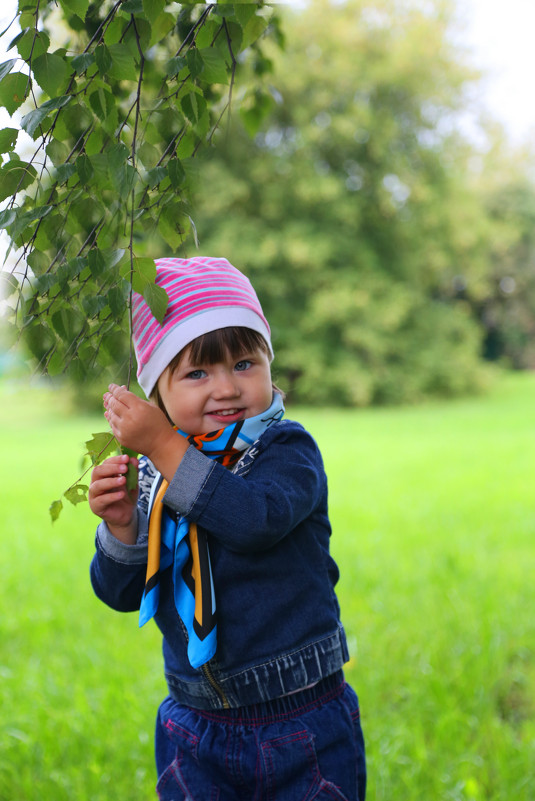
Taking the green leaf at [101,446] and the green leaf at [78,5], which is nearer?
the green leaf at [78,5]

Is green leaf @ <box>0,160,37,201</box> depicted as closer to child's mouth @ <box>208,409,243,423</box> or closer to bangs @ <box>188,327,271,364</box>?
bangs @ <box>188,327,271,364</box>

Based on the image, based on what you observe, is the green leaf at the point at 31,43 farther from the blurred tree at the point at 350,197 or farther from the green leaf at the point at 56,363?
the blurred tree at the point at 350,197

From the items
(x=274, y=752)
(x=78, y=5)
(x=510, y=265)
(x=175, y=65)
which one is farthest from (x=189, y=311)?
(x=510, y=265)

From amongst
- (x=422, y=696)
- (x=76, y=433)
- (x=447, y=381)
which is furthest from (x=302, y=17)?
(x=422, y=696)

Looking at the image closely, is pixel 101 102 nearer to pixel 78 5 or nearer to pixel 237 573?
pixel 78 5

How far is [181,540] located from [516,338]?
93.5 feet

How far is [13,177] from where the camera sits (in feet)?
4.23

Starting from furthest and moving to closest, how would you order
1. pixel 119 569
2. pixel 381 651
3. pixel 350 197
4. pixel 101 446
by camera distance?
1. pixel 350 197
2. pixel 381 651
3. pixel 119 569
4. pixel 101 446

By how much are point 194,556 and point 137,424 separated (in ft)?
0.93

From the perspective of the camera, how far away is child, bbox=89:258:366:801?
1.46 metres

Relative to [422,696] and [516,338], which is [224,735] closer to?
[422,696]

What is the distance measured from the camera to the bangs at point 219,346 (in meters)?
1.48

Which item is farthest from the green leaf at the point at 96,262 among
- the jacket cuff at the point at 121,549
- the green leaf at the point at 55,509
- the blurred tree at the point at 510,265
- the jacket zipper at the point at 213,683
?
the blurred tree at the point at 510,265

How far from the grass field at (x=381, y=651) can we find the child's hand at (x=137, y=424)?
41 centimetres
